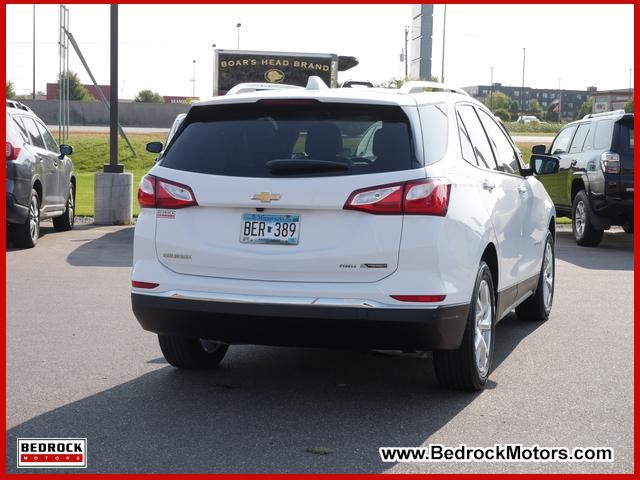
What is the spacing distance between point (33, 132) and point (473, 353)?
10.5 metres

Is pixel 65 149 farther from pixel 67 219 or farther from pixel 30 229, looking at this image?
pixel 30 229

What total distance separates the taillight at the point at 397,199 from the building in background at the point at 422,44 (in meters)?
45.2

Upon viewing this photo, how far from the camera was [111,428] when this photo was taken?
544 centimetres

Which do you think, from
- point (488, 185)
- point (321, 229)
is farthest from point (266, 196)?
point (488, 185)

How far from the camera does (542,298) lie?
8898 millimetres

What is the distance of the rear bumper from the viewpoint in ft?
18.3

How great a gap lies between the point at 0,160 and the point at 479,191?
852 cm

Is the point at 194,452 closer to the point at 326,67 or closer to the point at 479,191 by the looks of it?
the point at 479,191

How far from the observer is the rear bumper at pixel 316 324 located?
18.3 ft

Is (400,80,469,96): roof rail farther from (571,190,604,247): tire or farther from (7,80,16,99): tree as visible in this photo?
(7,80,16,99): tree

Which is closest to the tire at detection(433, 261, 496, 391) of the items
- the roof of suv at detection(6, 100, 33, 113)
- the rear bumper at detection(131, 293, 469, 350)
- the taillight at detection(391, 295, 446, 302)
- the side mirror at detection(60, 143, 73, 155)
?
the rear bumper at detection(131, 293, 469, 350)

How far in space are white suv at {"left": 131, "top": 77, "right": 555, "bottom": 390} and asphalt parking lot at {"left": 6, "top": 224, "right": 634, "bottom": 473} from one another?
15.4 inches

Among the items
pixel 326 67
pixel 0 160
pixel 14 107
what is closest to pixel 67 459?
pixel 0 160

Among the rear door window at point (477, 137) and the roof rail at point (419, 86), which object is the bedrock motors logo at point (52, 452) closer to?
the roof rail at point (419, 86)
